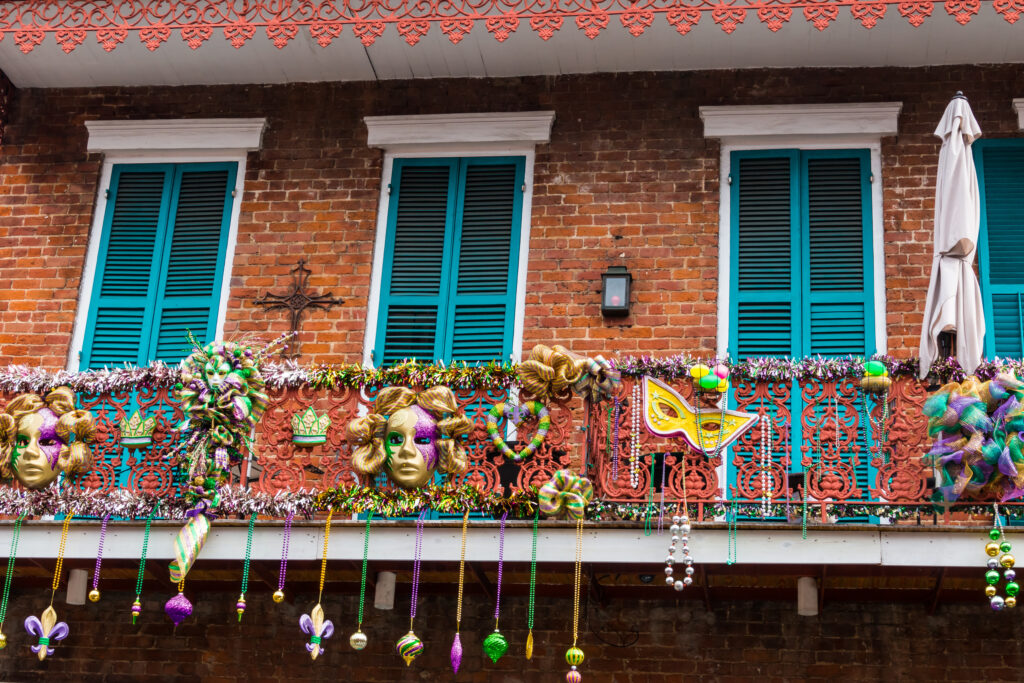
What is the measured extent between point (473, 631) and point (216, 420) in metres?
2.17

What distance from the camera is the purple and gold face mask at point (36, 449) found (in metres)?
9.27

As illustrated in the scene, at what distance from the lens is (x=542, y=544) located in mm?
8766

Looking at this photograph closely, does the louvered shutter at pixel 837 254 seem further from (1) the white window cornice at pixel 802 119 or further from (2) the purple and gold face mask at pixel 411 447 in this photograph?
(2) the purple and gold face mask at pixel 411 447

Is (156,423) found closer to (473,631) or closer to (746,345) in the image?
(473,631)

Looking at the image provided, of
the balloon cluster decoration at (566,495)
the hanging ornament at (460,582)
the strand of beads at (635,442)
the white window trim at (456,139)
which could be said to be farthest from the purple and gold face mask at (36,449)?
the strand of beads at (635,442)

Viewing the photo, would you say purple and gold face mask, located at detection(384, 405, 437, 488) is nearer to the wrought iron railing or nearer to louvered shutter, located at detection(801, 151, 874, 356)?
the wrought iron railing

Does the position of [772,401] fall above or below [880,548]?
above

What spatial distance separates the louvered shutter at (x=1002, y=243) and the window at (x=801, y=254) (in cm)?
78

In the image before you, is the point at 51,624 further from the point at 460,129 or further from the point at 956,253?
the point at 956,253

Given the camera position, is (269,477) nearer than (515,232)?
Yes

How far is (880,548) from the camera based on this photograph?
8.50 m

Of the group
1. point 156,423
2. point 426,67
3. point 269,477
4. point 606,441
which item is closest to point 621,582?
point 606,441

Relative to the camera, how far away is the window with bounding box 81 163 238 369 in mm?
11047

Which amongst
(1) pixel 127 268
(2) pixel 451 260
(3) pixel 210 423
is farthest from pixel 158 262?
(3) pixel 210 423
